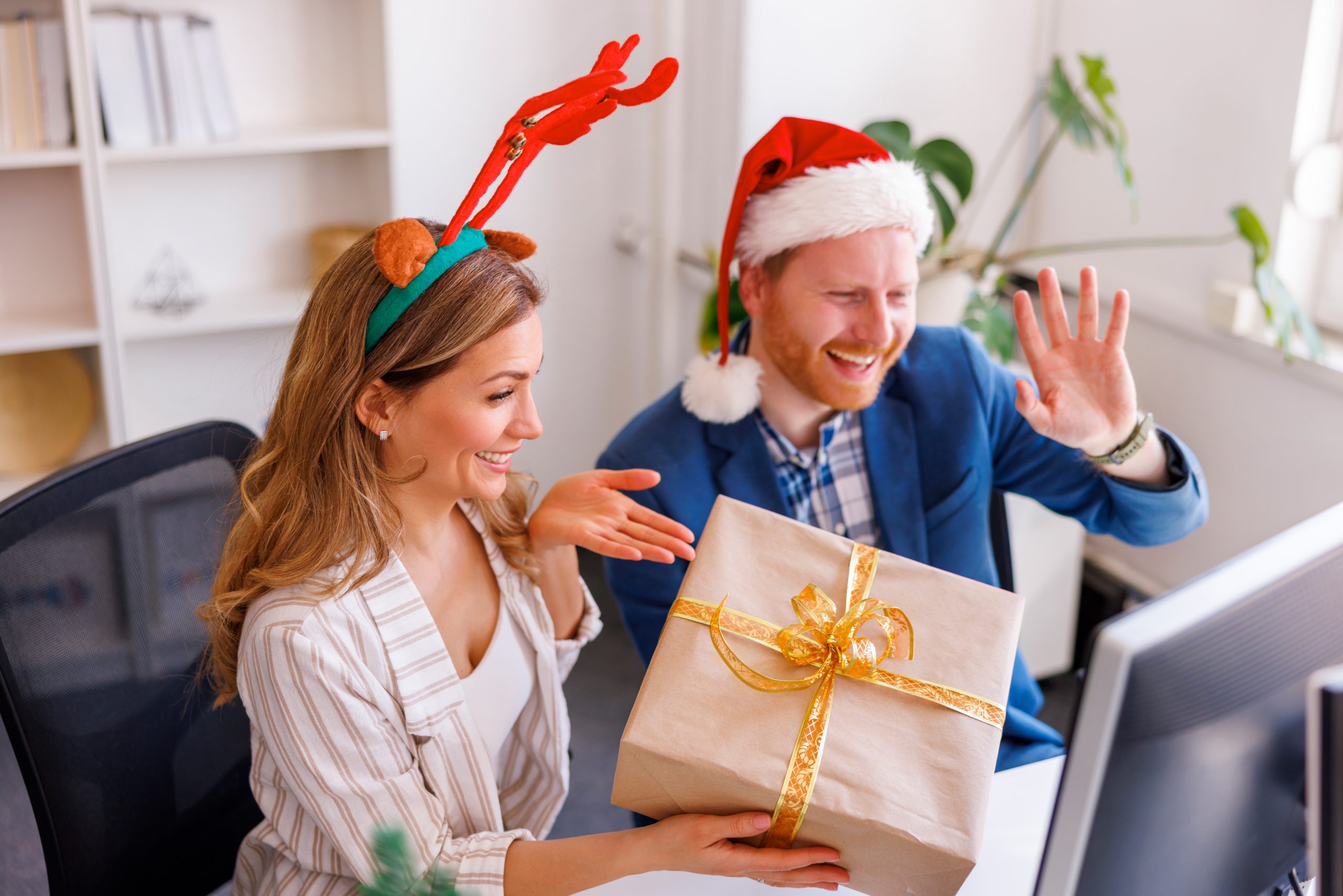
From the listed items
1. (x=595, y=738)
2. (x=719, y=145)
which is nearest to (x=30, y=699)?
(x=595, y=738)

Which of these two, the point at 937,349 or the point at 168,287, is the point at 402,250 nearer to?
the point at 937,349

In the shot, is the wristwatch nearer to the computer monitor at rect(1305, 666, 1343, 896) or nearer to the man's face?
the man's face

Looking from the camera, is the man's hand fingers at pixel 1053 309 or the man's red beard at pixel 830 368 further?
the man's red beard at pixel 830 368

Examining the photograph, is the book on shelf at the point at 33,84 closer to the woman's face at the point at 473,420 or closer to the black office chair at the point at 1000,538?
the woman's face at the point at 473,420

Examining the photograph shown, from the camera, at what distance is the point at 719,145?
8.99 ft

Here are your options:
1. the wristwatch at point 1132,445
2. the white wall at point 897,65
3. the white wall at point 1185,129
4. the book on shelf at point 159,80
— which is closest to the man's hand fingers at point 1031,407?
the wristwatch at point 1132,445

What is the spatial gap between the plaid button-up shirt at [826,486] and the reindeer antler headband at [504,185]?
0.50m

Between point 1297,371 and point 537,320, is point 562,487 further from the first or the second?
point 1297,371

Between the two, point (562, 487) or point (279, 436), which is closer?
point (279, 436)

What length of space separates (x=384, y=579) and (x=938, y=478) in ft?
2.57

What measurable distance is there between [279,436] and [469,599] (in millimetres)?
288

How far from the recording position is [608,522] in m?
1.20

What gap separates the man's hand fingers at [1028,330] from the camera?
131cm

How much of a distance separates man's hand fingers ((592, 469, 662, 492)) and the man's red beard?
1.15 ft
